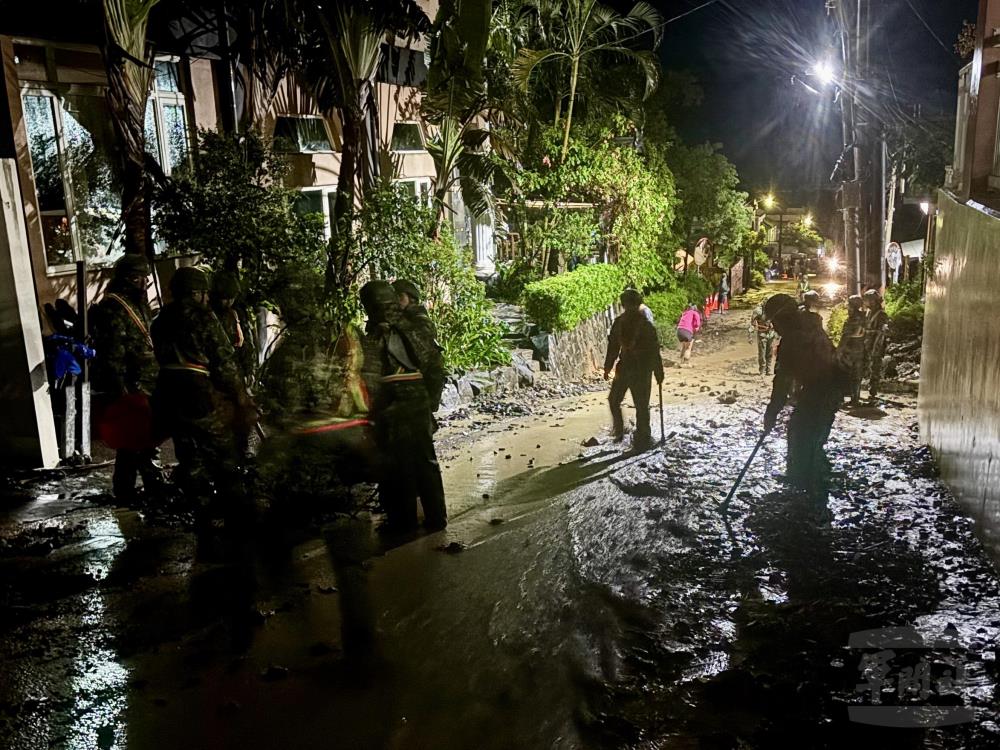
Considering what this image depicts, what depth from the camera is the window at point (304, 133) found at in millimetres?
13078

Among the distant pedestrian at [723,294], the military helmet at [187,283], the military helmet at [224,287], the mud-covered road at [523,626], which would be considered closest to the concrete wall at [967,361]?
the mud-covered road at [523,626]

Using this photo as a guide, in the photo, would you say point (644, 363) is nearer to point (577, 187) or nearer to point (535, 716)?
point (535, 716)

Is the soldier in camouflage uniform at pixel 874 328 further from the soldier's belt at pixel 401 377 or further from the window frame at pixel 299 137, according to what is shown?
the window frame at pixel 299 137

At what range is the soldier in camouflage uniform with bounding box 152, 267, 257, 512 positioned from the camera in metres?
6.43

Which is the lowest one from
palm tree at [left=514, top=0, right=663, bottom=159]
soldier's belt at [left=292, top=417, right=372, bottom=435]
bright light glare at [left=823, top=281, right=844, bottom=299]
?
bright light glare at [left=823, top=281, right=844, bottom=299]

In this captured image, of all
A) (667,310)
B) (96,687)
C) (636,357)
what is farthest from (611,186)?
(96,687)

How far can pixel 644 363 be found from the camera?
33.2 feet

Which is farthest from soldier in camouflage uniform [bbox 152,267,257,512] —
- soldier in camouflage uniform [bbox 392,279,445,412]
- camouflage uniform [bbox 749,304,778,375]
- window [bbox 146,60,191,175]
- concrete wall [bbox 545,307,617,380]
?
camouflage uniform [bbox 749,304,778,375]

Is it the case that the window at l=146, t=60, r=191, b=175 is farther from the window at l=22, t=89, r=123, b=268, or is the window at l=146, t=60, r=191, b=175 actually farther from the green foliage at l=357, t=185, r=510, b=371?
the green foliage at l=357, t=185, r=510, b=371

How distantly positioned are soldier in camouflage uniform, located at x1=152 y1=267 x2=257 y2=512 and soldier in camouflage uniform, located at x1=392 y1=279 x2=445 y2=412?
4.84ft

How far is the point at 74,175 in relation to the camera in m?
9.73

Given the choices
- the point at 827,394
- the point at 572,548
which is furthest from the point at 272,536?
the point at 827,394

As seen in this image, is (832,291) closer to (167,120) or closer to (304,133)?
(304,133)

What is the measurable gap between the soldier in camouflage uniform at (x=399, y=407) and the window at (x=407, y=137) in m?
10.3
